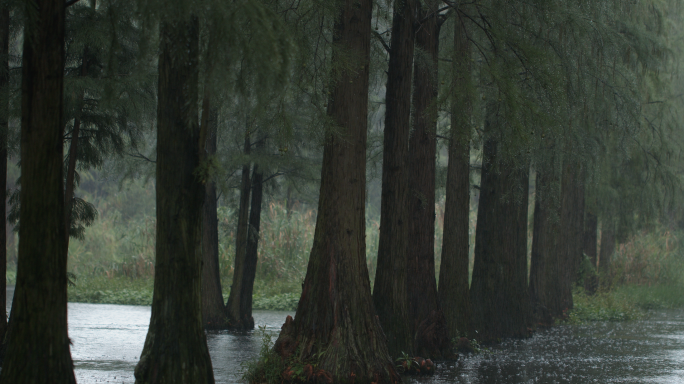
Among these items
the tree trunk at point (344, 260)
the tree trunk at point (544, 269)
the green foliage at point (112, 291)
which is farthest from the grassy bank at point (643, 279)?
the tree trunk at point (344, 260)

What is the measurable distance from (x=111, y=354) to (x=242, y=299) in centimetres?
432

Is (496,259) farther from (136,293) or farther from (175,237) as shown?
(136,293)

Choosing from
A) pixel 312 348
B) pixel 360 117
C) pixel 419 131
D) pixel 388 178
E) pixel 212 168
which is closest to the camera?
pixel 212 168

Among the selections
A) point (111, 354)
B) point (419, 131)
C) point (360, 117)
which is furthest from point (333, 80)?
point (111, 354)

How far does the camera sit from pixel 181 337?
714cm

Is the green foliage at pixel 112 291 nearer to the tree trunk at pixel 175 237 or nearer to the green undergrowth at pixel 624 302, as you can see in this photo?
the green undergrowth at pixel 624 302

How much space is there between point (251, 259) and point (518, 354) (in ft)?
19.7

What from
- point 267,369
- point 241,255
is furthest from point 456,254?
point 267,369

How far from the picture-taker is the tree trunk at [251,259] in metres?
15.6

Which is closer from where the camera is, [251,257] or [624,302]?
[251,257]

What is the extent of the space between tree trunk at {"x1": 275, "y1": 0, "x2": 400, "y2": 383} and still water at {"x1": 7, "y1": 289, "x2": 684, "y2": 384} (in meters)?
1.23

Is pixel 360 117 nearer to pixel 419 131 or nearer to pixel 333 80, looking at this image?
pixel 333 80

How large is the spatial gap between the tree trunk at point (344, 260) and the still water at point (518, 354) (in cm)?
123

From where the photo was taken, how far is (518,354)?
12.9 meters
